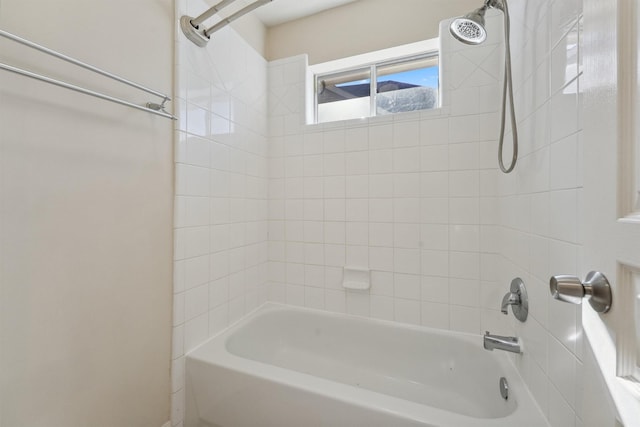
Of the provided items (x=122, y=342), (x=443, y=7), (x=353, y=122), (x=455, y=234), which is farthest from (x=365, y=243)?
(x=443, y=7)

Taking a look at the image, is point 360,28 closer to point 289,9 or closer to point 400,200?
point 289,9

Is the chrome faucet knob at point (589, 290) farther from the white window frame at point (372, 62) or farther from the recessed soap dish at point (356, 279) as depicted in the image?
the white window frame at point (372, 62)

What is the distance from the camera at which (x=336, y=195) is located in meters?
1.85

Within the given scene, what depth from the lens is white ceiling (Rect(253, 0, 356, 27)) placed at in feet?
6.09

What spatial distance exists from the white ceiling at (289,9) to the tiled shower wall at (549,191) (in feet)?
4.03

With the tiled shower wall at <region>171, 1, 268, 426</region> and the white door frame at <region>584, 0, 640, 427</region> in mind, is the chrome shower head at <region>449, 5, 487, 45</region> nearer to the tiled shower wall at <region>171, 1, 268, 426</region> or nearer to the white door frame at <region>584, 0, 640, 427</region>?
the white door frame at <region>584, 0, 640, 427</region>

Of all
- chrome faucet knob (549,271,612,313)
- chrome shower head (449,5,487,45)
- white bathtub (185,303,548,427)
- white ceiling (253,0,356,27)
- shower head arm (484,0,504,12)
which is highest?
white ceiling (253,0,356,27)

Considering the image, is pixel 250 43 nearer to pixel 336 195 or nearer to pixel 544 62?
pixel 336 195

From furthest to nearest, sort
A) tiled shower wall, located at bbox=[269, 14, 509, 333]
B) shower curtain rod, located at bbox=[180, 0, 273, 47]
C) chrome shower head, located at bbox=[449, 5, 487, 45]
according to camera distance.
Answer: tiled shower wall, located at bbox=[269, 14, 509, 333]
shower curtain rod, located at bbox=[180, 0, 273, 47]
chrome shower head, located at bbox=[449, 5, 487, 45]

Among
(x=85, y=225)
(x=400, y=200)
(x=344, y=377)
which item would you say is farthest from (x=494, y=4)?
(x=344, y=377)

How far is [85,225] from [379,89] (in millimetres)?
1906

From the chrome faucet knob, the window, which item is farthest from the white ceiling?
the chrome faucet knob

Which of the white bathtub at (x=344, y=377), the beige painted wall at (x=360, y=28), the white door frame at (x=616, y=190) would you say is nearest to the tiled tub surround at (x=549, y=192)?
the white door frame at (x=616, y=190)

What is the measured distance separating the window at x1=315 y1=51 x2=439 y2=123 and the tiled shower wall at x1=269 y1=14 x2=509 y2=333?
19 cm
